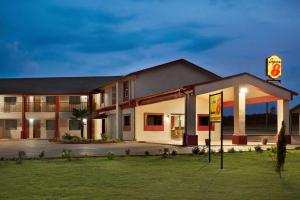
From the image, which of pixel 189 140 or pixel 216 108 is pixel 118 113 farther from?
pixel 216 108

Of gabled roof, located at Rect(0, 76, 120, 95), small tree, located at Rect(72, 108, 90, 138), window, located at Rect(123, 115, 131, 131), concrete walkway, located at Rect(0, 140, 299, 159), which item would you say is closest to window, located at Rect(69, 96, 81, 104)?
gabled roof, located at Rect(0, 76, 120, 95)

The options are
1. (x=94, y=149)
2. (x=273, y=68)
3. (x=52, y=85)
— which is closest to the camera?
(x=94, y=149)

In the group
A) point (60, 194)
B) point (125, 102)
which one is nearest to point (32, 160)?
point (60, 194)

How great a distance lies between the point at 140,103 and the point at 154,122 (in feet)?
9.65

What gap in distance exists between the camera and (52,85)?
177 ft

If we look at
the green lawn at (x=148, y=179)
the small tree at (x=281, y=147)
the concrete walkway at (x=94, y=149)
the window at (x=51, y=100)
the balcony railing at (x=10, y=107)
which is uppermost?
the window at (x=51, y=100)

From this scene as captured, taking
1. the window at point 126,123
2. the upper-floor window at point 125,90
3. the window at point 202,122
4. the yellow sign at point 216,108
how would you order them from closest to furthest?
the yellow sign at point 216,108, the window at point 126,123, the upper-floor window at point 125,90, the window at point 202,122

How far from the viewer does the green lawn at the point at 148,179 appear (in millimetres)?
10711

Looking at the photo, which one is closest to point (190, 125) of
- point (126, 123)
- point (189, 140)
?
point (189, 140)

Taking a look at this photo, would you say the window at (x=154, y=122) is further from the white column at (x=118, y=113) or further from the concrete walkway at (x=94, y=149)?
the concrete walkway at (x=94, y=149)

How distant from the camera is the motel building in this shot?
1237 inches

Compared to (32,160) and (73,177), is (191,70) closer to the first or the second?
(32,160)

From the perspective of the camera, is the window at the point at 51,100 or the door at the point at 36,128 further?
the door at the point at 36,128

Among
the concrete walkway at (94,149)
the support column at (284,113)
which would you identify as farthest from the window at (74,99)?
the support column at (284,113)
